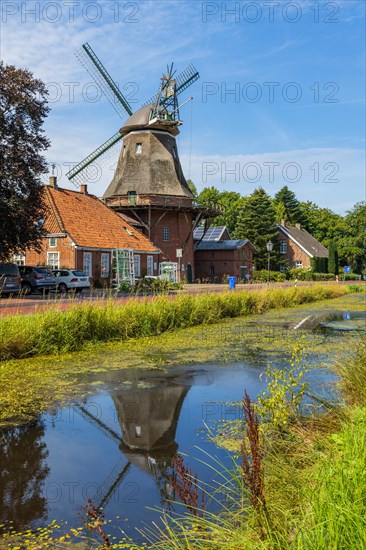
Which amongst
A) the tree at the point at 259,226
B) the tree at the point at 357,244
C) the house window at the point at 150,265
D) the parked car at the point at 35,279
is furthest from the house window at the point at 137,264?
the tree at the point at 357,244


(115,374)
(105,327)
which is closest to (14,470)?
(115,374)

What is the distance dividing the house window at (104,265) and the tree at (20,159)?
12.1 meters

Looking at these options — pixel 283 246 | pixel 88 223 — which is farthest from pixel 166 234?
pixel 283 246

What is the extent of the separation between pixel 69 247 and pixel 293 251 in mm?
45335

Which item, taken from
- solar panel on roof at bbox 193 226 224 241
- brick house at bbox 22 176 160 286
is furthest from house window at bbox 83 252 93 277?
solar panel on roof at bbox 193 226 224 241

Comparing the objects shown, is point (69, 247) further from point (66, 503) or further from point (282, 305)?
point (66, 503)

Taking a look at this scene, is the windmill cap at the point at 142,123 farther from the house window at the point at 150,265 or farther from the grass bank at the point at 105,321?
the grass bank at the point at 105,321

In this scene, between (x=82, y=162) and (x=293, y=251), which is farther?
(x=293, y=251)

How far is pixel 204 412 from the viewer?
23.2ft

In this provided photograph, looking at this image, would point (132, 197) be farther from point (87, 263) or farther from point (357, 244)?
point (357, 244)

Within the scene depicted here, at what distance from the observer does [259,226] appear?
67312 millimetres

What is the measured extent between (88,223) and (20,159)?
14.7 metres

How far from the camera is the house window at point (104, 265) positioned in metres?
37.7

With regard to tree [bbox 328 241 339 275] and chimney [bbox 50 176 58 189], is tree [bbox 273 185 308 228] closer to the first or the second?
tree [bbox 328 241 339 275]
